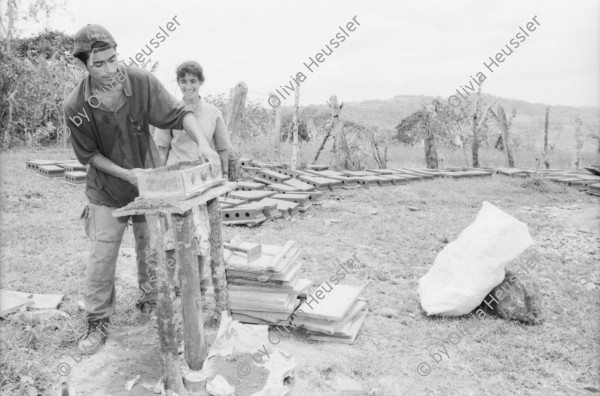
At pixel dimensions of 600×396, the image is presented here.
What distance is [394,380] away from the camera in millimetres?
3057

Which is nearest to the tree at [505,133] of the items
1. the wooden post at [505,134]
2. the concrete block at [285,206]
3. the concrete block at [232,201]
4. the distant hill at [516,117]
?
the wooden post at [505,134]

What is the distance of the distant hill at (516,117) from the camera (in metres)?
31.5

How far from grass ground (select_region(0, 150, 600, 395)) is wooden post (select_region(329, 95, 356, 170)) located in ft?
11.0

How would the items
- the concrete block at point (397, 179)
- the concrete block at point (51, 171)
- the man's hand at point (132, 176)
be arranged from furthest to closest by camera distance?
the concrete block at point (397, 179), the concrete block at point (51, 171), the man's hand at point (132, 176)

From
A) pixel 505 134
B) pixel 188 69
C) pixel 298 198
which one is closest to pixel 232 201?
pixel 298 198

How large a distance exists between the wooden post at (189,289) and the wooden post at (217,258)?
46 centimetres

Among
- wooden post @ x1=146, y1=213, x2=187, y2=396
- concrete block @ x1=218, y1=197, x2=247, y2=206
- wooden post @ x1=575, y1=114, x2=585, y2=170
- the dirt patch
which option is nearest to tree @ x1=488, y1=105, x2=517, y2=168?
wooden post @ x1=575, y1=114, x2=585, y2=170

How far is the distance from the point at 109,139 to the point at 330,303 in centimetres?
196

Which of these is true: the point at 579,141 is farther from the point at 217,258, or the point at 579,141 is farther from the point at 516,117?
the point at 516,117

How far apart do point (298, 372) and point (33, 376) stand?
59.1 inches

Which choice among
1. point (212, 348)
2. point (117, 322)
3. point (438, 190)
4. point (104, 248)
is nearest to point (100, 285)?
point (104, 248)

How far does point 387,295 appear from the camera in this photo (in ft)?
14.6

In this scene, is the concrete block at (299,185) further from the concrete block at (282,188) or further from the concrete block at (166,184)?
the concrete block at (166,184)

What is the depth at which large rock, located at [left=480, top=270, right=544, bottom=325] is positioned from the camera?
3.84 m
